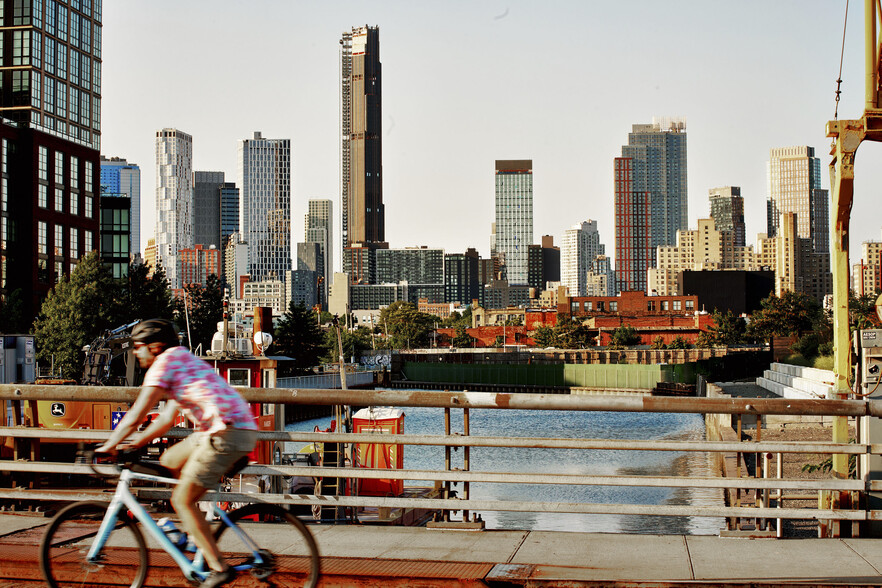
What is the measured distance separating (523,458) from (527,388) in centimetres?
6696

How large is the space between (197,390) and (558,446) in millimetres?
3498

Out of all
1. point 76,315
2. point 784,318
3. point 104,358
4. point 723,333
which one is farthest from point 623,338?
point 104,358

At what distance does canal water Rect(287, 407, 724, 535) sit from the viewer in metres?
28.5

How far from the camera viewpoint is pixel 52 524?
7.36 m

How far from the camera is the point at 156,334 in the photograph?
718 centimetres

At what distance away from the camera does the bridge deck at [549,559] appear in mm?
7895

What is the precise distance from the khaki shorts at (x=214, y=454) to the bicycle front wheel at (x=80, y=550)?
80 cm

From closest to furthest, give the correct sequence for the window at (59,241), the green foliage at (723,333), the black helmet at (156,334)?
the black helmet at (156,334)
the window at (59,241)
the green foliage at (723,333)

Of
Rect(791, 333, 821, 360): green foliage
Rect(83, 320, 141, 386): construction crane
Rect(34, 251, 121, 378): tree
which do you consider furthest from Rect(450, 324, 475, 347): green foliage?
Rect(83, 320, 141, 386): construction crane

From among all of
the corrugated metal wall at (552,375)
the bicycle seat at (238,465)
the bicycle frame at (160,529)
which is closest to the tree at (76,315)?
the corrugated metal wall at (552,375)

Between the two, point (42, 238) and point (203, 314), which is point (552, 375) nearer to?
point (203, 314)

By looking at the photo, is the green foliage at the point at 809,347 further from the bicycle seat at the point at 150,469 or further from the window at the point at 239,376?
the bicycle seat at the point at 150,469

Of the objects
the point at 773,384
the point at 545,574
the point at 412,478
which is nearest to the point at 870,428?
the point at 545,574

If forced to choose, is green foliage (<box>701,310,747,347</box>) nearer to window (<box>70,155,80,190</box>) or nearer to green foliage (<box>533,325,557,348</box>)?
green foliage (<box>533,325,557,348</box>)
